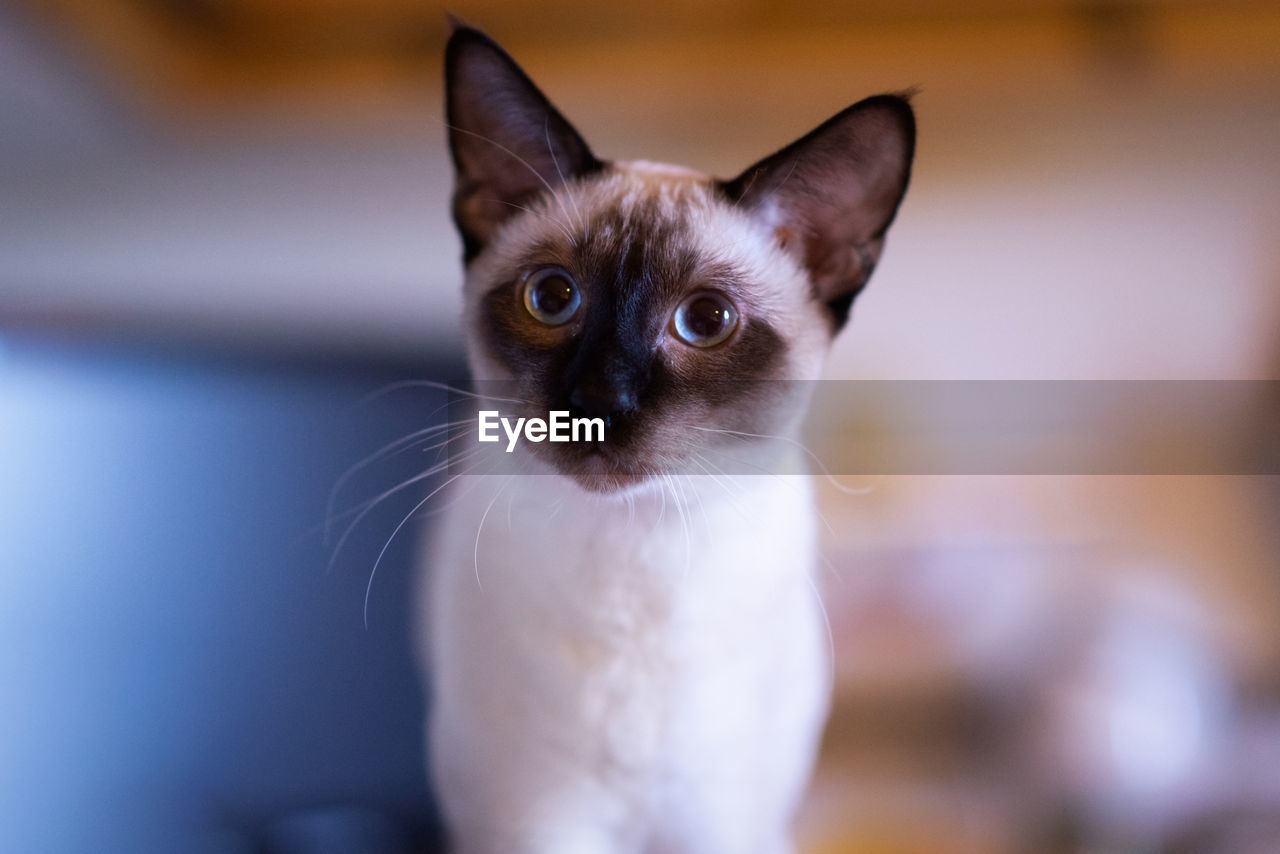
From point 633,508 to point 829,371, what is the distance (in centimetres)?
32

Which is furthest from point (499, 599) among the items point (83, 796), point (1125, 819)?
point (1125, 819)

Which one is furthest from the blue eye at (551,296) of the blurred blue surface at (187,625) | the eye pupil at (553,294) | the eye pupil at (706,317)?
the blurred blue surface at (187,625)

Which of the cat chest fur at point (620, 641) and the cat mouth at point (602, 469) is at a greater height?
the cat mouth at point (602, 469)

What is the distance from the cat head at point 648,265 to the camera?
631 mm

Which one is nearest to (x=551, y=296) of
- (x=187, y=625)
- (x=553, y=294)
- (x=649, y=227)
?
(x=553, y=294)

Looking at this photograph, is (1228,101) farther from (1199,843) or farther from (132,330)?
(132,330)

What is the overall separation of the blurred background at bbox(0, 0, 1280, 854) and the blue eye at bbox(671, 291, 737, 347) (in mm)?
286

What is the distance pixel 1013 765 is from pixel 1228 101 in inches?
31.9

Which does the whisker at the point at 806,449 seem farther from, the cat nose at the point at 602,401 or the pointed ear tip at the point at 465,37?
the pointed ear tip at the point at 465,37

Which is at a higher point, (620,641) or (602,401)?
(602,401)

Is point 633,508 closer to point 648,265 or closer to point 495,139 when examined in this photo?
point 648,265

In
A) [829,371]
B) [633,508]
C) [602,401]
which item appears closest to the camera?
[602,401]

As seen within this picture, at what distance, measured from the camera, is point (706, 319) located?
0.69 metres

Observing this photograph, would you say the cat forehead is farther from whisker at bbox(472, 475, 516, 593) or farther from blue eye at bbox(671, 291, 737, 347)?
whisker at bbox(472, 475, 516, 593)
